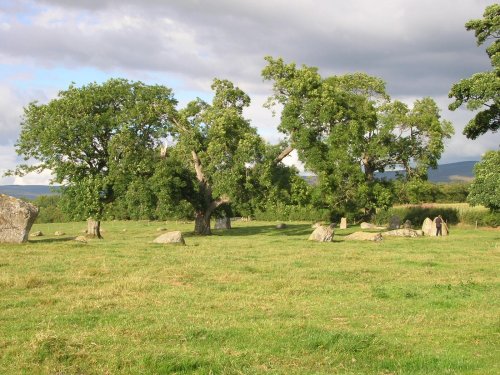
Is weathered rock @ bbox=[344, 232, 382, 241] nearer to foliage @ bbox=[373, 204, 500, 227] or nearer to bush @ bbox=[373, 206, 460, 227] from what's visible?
foliage @ bbox=[373, 204, 500, 227]

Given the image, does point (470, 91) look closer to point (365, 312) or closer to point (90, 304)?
point (365, 312)

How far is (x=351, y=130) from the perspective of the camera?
50.7 m

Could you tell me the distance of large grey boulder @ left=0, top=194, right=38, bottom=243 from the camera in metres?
33.2

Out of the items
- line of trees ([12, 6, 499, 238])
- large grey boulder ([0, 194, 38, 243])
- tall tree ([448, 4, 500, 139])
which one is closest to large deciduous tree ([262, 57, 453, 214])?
line of trees ([12, 6, 499, 238])

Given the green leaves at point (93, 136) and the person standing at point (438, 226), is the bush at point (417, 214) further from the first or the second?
the green leaves at point (93, 136)

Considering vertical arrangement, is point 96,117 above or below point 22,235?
above

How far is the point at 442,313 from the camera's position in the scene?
13992 mm

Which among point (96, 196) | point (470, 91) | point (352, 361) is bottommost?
point (352, 361)

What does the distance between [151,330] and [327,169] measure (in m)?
42.1

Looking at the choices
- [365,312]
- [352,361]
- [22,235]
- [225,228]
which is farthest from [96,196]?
[352,361]

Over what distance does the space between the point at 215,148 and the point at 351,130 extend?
537 inches

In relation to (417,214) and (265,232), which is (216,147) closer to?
(265,232)

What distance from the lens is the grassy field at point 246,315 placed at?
9555 mm

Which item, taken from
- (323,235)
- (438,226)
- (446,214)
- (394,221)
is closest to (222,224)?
(394,221)
